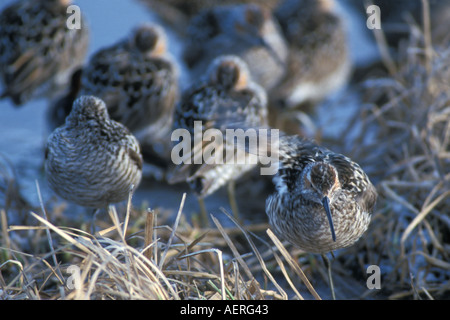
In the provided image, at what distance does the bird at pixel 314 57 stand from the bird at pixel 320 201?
347cm

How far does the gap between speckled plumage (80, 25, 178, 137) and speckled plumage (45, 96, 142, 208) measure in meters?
1.22

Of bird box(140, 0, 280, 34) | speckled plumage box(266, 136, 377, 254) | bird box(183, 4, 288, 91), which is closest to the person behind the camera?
speckled plumage box(266, 136, 377, 254)

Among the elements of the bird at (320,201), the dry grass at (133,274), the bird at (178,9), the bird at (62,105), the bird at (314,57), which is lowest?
the dry grass at (133,274)

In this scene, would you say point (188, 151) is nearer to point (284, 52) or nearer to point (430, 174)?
point (430, 174)

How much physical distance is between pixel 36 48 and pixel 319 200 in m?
3.62

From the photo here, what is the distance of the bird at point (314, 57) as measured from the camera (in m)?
7.42

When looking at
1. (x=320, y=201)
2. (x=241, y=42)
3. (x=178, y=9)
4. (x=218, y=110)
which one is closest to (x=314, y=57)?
(x=241, y=42)

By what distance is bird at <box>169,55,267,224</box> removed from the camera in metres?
4.50

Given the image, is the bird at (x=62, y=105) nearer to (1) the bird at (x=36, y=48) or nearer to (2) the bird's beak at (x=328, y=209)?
(1) the bird at (x=36, y=48)

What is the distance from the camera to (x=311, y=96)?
25.0ft

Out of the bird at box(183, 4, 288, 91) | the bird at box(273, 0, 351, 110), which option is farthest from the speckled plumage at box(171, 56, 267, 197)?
the bird at box(273, 0, 351, 110)

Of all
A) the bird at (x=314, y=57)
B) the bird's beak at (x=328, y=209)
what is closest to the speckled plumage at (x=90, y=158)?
the bird's beak at (x=328, y=209)

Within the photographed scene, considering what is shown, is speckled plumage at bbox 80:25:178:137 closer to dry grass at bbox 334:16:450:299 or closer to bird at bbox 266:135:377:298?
dry grass at bbox 334:16:450:299

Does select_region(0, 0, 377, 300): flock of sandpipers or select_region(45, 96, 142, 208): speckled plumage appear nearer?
select_region(0, 0, 377, 300): flock of sandpipers
